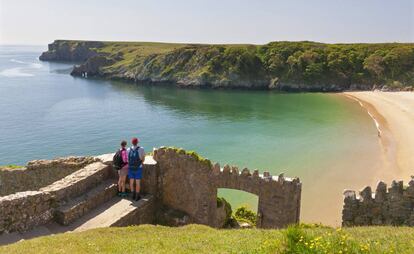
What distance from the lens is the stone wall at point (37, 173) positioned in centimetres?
2073

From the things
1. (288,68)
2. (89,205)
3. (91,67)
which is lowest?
(89,205)

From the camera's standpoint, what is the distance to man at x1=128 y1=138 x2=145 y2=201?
17.8 m

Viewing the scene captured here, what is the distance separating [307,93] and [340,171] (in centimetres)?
7001

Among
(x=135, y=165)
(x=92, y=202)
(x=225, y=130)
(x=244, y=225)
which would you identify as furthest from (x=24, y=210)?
(x=225, y=130)

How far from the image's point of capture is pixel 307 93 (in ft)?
351

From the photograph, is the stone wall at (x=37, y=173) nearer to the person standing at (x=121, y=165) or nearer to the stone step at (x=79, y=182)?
the stone step at (x=79, y=182)

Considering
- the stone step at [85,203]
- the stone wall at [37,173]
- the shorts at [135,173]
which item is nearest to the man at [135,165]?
the shorts at [135,173]

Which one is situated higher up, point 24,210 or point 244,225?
point 24,210

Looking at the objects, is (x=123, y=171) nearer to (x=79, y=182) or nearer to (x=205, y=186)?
(x=79, y=182)

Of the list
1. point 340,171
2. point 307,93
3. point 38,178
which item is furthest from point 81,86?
point 38,178

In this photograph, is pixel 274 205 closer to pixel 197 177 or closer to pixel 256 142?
pixel 197 177

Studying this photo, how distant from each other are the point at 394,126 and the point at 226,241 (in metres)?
57.6

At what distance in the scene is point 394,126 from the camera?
202ft

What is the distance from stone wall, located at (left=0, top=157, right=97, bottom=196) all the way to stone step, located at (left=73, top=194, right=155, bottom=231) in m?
3.78
